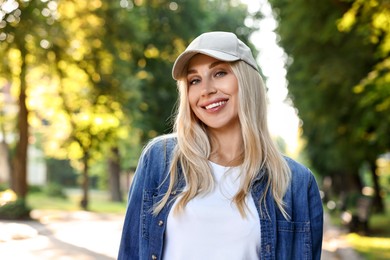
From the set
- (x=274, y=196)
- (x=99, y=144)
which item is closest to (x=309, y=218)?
(x=274, y=196)

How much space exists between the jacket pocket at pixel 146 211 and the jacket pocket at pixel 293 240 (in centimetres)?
57

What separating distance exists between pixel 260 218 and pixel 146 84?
29130 millimetres

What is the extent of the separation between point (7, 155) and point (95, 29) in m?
18.8

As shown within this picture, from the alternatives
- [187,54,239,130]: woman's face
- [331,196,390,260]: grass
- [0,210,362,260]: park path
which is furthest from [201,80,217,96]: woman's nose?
[331,196,390,260]: grass

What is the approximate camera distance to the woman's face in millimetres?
3014

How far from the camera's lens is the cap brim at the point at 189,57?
9.58 ft

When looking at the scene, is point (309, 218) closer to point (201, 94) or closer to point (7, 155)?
point (201, 94)

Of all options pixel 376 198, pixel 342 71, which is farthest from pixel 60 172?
pixel 342 71

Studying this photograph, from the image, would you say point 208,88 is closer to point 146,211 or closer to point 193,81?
point 193,81

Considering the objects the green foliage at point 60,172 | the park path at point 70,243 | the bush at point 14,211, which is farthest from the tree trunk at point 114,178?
the green foliage at point 60,172

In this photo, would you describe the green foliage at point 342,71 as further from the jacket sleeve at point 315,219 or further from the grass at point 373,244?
the jacket sleeve at point 315,219

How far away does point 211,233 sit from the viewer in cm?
282

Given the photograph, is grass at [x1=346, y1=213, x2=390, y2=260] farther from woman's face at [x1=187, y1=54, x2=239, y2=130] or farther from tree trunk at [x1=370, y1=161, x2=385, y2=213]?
woman's face at [x1=187, y1=54, x2=239, y2=130]

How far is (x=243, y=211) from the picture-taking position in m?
2.87
